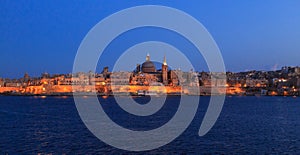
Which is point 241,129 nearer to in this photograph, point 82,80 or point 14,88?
point 82,80

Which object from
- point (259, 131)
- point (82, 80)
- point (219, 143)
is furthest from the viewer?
point (82, 80)

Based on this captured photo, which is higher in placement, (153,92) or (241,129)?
(153,92)

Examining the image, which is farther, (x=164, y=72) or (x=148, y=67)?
(x=148, y=67)

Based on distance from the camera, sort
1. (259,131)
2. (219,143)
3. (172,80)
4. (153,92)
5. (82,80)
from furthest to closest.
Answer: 1. (172,80)
2. (82,80)
3. (153,92)
4. (259,131)
5. (219,143)

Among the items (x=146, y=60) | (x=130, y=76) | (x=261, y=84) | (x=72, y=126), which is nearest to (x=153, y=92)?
(x=130, y=76)

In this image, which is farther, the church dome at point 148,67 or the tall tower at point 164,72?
the church dome at point 148,67

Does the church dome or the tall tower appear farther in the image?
the church dome

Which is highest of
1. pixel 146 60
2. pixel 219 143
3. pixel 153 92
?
pixel 146 60

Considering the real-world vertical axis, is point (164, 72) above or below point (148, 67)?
below

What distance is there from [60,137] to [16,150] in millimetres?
2946

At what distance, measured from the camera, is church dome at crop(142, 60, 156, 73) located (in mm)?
101812

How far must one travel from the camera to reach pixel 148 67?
4023 inches

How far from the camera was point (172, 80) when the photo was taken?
95.4 metres

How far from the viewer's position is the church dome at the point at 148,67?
10181 centimetres
